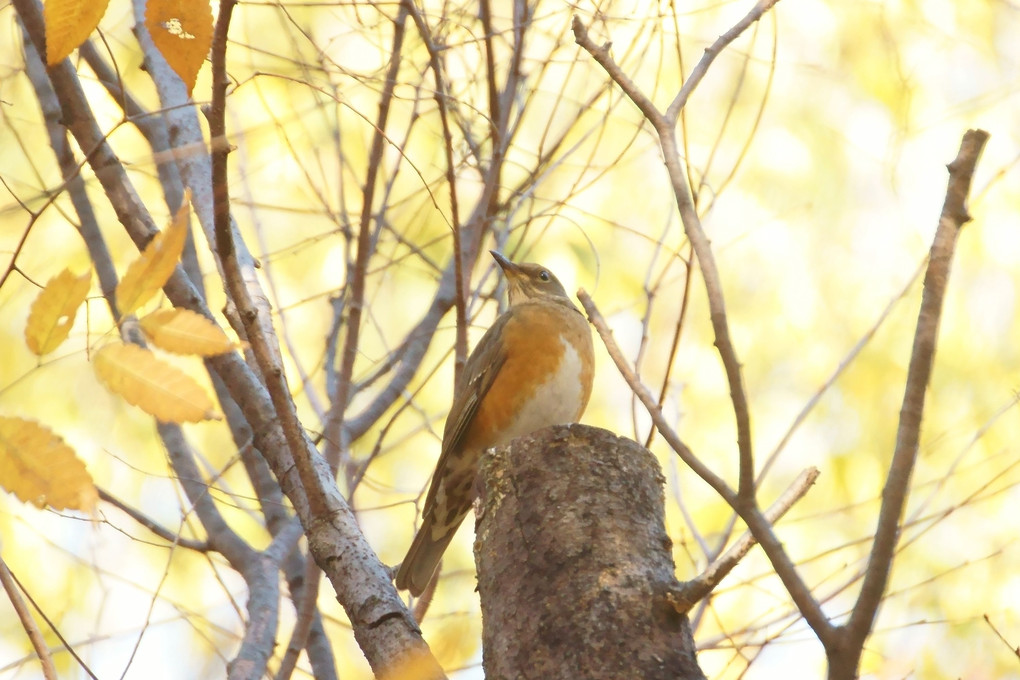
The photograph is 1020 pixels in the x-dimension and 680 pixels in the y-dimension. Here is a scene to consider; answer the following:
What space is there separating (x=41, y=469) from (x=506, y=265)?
378 centimetres

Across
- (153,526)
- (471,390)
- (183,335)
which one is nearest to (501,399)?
(471,390)

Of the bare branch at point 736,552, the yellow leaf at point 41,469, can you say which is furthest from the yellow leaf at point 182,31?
the bare branch at point 736,552

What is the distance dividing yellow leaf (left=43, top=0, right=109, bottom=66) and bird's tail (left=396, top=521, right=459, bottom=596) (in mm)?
3057

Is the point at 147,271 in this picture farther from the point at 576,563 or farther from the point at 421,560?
the point at 421,560

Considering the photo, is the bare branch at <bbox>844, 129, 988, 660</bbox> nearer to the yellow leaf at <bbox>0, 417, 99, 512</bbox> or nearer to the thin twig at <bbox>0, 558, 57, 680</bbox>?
the yellow leaf at <bbox>0, 417, 99, 512</bbox>

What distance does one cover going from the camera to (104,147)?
3.75 meters

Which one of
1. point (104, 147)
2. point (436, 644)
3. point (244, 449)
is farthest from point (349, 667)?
point (104, 147)

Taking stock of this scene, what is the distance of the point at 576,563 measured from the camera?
2.63 metres

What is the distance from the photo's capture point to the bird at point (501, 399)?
4895mm

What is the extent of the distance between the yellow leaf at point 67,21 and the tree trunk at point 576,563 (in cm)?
153

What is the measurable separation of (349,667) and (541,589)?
4.05 metres

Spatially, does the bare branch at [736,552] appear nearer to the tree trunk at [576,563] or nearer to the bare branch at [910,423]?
the tree trunk at [576,563]

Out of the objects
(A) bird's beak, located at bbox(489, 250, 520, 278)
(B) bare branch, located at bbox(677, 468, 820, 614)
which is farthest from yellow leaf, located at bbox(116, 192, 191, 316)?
(A) bird's beak, located at bbox(489, 250, 520, 278)

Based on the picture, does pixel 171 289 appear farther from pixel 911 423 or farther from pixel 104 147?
pixel 911 423
